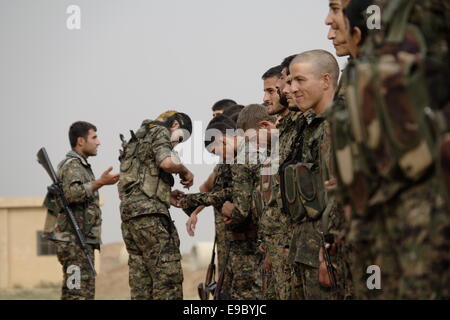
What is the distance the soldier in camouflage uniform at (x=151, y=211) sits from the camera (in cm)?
912

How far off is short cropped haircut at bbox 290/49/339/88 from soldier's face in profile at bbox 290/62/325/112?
0.14 feet

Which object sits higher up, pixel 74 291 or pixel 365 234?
pixel 365 234

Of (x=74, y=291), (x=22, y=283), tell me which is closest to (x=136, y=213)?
(x=74, y=291)

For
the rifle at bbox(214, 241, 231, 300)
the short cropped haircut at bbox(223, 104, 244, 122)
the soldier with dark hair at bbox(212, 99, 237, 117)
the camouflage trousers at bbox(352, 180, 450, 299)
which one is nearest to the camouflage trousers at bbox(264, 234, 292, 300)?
the rifle at bbox(214, 241, 231, 300)

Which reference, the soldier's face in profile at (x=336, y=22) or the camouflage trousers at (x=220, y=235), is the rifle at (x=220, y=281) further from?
the soldier's face in profile at (x=336, y=22)

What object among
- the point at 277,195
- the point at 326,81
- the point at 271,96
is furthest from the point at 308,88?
the point at 271,96

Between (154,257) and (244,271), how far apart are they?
944mm

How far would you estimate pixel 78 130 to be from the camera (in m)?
10.7

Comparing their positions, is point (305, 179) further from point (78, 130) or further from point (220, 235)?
point (78, 130)

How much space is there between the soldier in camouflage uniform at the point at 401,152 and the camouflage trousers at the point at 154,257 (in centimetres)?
591

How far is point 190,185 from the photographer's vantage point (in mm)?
9516

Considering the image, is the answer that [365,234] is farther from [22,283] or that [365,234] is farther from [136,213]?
[22,283]

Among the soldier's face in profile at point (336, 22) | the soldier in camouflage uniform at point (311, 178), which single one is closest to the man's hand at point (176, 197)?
the soldier in camouflage uniform at point (311, 178)
